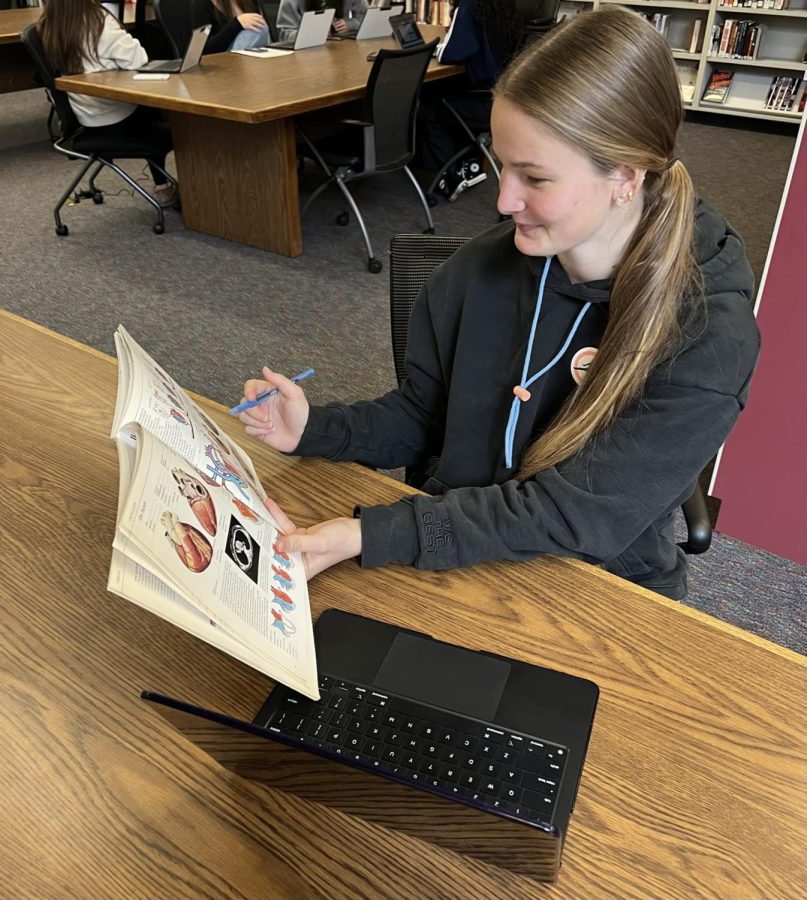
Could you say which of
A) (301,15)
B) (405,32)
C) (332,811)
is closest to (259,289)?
(405,32)

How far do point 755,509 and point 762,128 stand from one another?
4706 millimetres

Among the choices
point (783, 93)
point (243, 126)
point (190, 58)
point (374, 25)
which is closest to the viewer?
point (243, 126)

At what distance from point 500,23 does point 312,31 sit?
3.49 ft

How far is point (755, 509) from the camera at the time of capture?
205 cm

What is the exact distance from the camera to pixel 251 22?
4598 mm

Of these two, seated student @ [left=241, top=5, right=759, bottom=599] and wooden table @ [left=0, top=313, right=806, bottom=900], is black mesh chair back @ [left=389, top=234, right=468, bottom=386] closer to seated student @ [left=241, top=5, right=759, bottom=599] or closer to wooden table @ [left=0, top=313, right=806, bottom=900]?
seated student @ [left=241, top=5, right=759, bottom=599]

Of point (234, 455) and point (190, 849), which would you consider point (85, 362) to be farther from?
point (190, 849)

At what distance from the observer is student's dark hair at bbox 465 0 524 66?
3.91m

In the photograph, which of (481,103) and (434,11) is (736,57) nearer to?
(434,11)

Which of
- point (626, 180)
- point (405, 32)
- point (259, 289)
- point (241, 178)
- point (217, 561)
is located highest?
point (626, 180)

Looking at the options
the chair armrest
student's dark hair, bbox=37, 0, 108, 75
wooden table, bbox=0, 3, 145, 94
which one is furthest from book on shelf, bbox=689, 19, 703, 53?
the chair armrest

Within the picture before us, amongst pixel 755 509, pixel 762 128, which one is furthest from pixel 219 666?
pixel 762 128

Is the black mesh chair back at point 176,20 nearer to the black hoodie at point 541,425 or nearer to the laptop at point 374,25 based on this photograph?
the laptop at point 374,25

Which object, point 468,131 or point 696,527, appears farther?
point 468,131
